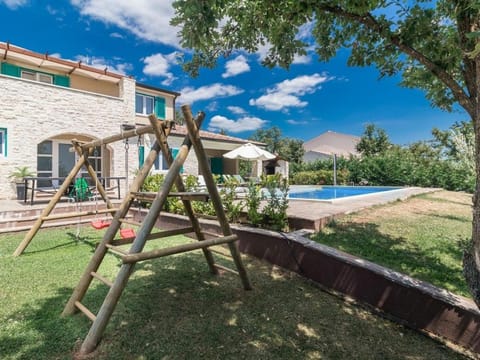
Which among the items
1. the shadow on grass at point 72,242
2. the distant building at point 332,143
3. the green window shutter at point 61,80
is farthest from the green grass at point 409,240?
the distant building at point 332,143

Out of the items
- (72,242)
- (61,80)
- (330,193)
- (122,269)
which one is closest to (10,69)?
(61,80)

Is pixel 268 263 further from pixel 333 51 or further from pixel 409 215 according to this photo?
pixel 409 215

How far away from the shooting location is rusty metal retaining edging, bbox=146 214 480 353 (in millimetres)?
3355

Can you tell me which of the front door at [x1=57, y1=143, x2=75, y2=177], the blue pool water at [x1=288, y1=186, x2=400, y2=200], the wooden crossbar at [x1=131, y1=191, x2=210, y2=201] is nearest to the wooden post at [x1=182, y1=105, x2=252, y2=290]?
the wooden crossbar at [x1=131, y1=191, x2=210, y2=201]

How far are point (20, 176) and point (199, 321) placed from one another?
41.6 feet

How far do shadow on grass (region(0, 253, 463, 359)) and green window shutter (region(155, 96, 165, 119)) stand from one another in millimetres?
17630

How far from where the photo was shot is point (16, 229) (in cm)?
809

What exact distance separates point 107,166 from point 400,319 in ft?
54.4

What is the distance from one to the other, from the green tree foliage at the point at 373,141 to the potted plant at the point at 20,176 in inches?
1311

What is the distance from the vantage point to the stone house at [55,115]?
12.5 metres

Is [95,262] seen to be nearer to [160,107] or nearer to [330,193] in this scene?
[330,193]

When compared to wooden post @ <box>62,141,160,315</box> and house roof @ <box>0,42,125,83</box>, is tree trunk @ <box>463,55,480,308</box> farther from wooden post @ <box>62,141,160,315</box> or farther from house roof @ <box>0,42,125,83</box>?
house roof @ <box>0,42,125,83</box>

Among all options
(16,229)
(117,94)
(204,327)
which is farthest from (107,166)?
(204,327)

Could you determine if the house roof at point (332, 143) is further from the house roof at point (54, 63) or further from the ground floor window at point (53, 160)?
the ground floor window at point (53, 160)
